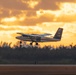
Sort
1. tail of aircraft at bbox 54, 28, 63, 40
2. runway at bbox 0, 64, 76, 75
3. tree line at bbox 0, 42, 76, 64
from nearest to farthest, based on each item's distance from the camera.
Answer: runway at bbox 0, 64, 76, 75 < tree line at bbox 0, 42, 76, 64 < tail of aircraft at bbox 54, 28, 63, 40

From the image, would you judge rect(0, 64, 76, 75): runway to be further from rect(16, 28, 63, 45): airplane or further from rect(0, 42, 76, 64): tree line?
rect(16, 28, 63, 45): airplane

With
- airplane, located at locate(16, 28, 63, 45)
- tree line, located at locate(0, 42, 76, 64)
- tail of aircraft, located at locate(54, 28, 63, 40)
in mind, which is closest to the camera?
tree line, located at locate(0, 42, 76, 64)

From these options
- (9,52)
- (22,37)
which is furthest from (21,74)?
(22,37)

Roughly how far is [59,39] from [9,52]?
136ft

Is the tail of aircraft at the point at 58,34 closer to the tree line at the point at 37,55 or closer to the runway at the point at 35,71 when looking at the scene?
the tree line at the point at 37,55

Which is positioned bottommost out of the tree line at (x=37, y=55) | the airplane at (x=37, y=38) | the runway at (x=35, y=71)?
the runway at (x=35, y=71)

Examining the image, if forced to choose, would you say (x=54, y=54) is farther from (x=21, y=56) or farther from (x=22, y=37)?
(x=22, y=37)

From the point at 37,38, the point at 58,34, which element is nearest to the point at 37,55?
the point at 37,38

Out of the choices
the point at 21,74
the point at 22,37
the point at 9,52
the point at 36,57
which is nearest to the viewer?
the point at 21,74

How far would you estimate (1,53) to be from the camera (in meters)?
110

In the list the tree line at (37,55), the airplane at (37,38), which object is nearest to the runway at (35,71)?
the tree line at (37,55)

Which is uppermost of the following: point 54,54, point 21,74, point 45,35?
point 45,35

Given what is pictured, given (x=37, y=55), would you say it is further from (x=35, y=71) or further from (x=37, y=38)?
(x=35, y=71)

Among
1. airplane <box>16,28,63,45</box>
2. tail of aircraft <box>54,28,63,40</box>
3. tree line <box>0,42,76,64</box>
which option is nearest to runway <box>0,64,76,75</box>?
tree line <box>0,42,76,64</box>
